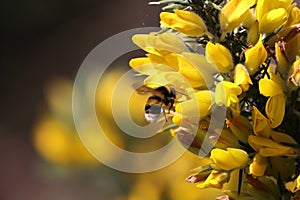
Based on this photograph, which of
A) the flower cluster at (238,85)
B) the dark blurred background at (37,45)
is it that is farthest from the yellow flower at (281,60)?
the dark blurred background at (37,45)

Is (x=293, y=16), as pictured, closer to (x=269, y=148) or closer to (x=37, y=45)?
(x=269, y=148)

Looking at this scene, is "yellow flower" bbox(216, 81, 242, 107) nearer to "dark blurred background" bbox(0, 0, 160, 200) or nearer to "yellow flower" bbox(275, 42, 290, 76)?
"yellow flower" bbox(275, 42, 290, 76)

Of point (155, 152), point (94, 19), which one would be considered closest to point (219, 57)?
point (155, 152)

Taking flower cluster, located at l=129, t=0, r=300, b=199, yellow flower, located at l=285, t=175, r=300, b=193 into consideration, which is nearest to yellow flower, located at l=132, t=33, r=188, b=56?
flower cluster, located at l=129, t=0, r=300, b=199

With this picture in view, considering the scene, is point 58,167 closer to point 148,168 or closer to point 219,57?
point 148,168

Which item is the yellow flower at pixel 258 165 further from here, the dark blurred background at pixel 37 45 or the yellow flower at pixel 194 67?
the dark blurred background at pixel 37 45

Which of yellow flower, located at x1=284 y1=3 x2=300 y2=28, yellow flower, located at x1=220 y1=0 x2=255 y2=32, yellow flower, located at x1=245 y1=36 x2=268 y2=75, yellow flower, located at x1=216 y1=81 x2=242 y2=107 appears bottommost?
yellow flower, located at x1=216 y1=81 x2=242 y2=107
